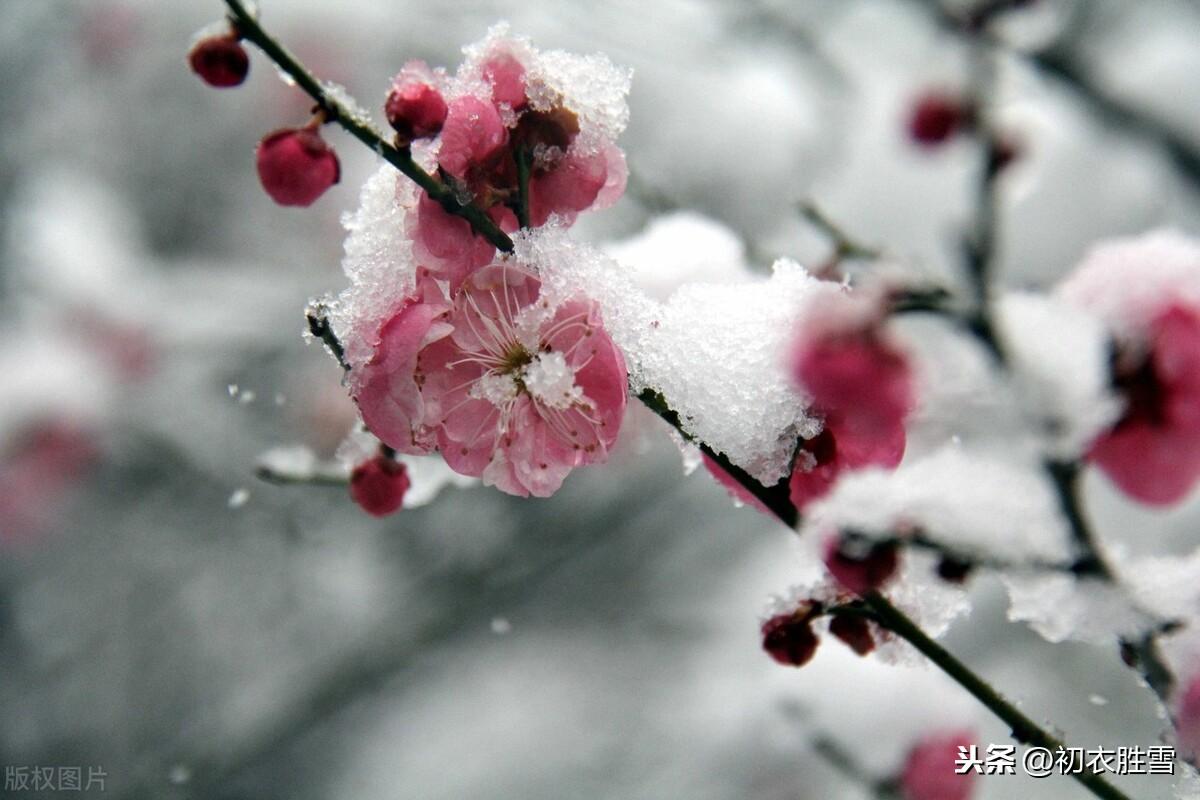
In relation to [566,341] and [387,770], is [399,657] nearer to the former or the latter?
[387,770]

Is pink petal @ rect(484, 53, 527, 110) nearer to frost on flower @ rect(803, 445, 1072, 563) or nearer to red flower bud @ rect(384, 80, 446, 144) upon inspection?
red flower bud @ rect(384, 80, 446, 144)

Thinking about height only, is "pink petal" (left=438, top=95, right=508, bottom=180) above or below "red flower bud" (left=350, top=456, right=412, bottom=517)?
above

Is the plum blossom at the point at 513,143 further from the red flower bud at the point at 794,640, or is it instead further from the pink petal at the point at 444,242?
the red flower bud at the point at 794,640

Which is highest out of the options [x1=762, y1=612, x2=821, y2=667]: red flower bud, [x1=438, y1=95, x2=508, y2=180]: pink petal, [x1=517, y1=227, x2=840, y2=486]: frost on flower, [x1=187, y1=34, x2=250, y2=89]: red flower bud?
[x1=187, y1=34, x2=250, y2=89]: red flower bud

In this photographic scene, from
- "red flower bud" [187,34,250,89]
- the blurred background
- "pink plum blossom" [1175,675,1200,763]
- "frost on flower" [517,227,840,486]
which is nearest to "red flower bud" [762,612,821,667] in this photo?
"frost on flower" [517,227,840,486]

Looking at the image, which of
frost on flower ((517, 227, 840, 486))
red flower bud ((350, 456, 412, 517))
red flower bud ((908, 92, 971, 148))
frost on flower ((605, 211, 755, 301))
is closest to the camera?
frost on flower ((517, 227, 840, 486))

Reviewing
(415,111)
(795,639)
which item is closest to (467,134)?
(415,111)

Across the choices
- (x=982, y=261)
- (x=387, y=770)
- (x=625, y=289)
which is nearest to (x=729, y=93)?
(x=387, y=770)

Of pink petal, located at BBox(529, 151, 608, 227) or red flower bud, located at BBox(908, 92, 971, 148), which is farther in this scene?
red flower bud, located at BBox(908, 92, 971, 148)
